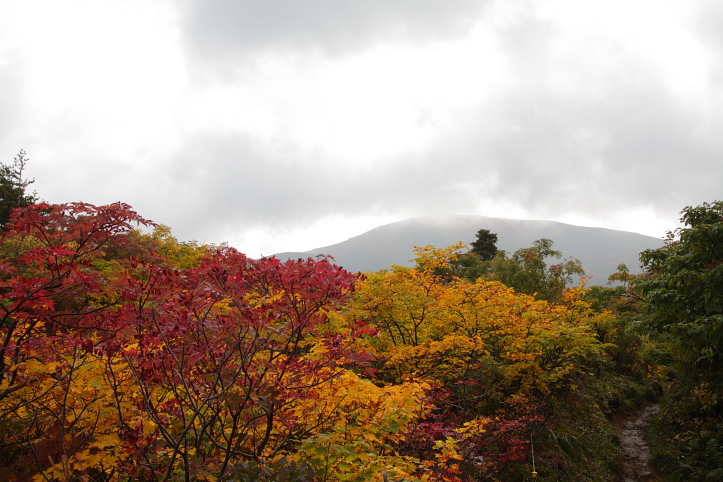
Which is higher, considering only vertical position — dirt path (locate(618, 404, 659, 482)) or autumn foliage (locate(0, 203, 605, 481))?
autumn foliage (locate(0, 203, 605, 481))

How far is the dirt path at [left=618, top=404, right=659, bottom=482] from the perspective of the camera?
9453mm

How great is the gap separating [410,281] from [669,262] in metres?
5.64

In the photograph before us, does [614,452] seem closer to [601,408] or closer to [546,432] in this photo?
[546,432]

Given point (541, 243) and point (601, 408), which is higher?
point (541, 243)

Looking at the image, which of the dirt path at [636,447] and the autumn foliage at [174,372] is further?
the dirt path at [636,447]

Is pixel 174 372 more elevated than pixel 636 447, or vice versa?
pixel 174 372

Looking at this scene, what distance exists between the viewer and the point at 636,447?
37.4ft

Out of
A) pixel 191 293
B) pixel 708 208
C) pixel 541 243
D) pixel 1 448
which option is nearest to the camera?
pixel 191 293

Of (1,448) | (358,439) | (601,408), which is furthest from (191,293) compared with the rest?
(601,408)

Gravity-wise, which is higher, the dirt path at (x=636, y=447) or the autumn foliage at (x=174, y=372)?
the autumn foliage at (x=174, y=372)

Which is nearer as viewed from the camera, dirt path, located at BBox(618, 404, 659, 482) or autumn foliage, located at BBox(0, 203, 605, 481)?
autumn foliage, located at BBox(0, 203, 605, 481)

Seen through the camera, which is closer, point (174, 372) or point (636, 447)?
point (174, 372)

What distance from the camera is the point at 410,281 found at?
9.71 meters

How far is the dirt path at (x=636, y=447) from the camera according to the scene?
372 inches
